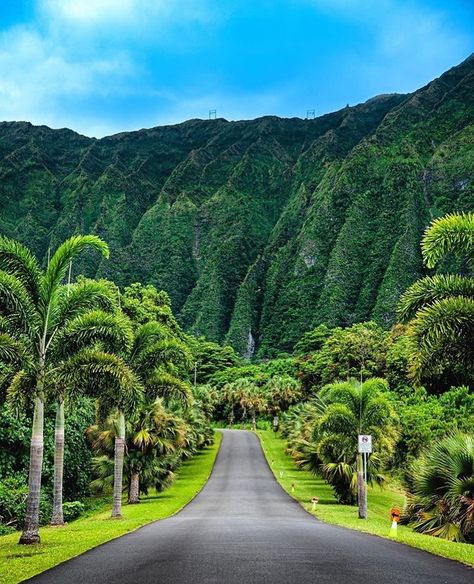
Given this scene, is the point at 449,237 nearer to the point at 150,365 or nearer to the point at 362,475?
the point at 362,475

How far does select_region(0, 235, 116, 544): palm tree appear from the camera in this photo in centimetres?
1688

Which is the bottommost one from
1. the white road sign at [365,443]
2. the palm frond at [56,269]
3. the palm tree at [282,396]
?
the white road sign at [365,443]

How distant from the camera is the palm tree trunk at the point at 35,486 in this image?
1616 cm

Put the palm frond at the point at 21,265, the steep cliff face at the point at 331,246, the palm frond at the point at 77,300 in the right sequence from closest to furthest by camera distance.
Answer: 1. the palm frond at the point at 21,265
2. the palm frond at the point at 77,300
3. the steep cliff face at the point at 331,246

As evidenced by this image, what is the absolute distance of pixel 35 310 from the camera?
17562 millimetres

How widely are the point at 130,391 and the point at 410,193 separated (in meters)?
147

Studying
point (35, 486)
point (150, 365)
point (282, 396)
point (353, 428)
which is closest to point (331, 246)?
point (282, 396)

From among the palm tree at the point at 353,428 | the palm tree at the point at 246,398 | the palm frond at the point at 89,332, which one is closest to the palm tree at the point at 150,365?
the palm tree at the point at 353,428

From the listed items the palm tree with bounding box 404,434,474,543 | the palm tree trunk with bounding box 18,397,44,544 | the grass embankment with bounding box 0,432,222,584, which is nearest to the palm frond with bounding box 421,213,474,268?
the palm tree with bounding box 404,434,474,543

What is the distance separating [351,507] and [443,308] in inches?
757

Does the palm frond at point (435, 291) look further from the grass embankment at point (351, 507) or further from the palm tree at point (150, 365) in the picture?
the palm tree at point (150, 365)

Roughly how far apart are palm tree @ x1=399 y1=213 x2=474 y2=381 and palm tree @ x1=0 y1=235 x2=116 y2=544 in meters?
8.82

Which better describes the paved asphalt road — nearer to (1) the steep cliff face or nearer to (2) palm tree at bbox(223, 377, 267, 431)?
(2) palm tree at bbox(223, 377, 267, 431)

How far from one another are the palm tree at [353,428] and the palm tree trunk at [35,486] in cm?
1394
